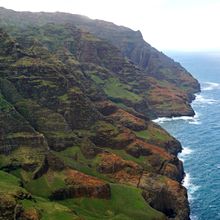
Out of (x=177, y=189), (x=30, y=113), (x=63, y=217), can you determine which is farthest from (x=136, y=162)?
(x=63, y=217)

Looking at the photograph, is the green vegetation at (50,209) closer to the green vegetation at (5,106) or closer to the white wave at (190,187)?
the green vegetation at (5,106)

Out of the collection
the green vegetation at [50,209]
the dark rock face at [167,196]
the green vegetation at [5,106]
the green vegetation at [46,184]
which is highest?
the green vegetation at [5,106]

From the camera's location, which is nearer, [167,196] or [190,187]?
[167,196]

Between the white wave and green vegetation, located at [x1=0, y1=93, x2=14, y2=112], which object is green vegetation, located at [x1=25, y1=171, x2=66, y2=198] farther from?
the white wave

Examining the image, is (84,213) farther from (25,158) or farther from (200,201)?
(200,201)

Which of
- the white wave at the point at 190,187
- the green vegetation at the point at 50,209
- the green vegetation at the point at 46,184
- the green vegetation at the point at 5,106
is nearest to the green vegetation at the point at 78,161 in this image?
the green vegetation at the point at 46,184

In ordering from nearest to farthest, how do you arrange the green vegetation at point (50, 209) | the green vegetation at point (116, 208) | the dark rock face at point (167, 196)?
the green vegetation at point (50, 209), the green vegetation at point (116, 208), the dark rock face at point (167, 196)

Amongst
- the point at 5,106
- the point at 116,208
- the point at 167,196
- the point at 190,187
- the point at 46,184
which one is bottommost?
the point at 190,187

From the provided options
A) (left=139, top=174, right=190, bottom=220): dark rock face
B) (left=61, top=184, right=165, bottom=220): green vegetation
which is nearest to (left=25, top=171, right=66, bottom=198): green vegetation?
(left=61, top=184, right=165, bottom=220): green vegetation

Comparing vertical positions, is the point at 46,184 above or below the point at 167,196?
above

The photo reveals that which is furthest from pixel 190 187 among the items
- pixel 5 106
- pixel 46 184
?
pixel 5 106

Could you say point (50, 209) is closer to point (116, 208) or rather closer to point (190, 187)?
point (116, 208)

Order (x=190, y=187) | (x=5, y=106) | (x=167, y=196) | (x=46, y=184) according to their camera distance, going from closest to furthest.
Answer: (x=46, y=184), (x=167, y=196), (x=5, y=106), (x=190, y=187)
